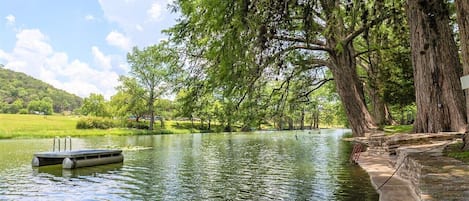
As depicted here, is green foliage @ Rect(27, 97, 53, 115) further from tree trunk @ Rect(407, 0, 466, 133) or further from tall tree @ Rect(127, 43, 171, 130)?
tree trunk @ Rect(407, 0, 466, 133)

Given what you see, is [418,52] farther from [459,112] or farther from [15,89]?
[15,89]

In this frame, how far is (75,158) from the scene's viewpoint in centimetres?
1686

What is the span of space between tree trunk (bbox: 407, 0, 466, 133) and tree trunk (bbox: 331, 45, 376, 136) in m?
3.69

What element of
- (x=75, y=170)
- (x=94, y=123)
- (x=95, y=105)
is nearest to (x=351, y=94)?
(x=75, y=170)

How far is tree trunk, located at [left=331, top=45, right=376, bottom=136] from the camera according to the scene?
636 inches

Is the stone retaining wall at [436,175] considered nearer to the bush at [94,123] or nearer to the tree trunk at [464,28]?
the tree trunk at [464,28]

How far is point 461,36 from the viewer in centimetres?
793

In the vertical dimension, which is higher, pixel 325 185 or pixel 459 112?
Answer: pixel 459 112

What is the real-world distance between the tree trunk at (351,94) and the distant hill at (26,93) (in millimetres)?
89261

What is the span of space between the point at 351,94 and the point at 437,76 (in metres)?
4.35

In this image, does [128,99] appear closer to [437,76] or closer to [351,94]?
[351,94]

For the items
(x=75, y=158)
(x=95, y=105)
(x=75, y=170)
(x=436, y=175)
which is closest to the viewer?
(x=436, y=175)

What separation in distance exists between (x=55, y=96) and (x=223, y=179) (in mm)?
136396

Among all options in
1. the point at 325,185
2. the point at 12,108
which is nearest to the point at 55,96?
the point at 12,108
